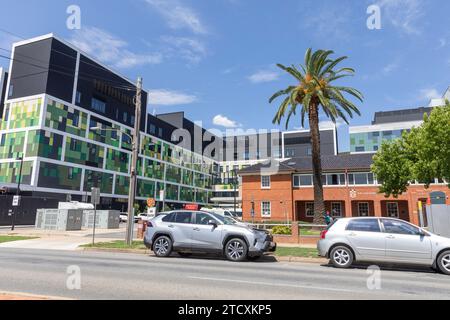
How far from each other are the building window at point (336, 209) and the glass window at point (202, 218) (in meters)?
29.3

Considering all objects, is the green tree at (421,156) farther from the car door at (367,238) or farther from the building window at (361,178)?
the car door at (367,238)

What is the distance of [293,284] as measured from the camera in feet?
25.6

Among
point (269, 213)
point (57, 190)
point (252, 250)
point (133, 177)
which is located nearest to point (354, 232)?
point (252, 250)

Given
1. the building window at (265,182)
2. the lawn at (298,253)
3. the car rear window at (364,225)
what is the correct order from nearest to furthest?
1. the car rear window at (364,225)
2. the lawn at (298,253)
3. the building window at (265,182)

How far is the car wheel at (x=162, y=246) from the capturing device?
12750mm

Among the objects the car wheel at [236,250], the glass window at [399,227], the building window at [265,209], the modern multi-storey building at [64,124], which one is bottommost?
the car wheel at [236,250]

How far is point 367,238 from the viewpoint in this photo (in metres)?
10.8

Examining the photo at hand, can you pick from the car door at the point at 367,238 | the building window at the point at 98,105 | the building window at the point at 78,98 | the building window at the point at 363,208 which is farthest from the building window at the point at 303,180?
the building window at the point at 98,105

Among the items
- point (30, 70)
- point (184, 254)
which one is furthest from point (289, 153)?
point (184, 254)

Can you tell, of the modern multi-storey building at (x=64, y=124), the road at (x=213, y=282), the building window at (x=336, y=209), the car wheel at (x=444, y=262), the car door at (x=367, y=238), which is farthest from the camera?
the modern multi-storey building at (x=64, y=124)

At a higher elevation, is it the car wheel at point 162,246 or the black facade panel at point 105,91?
the black facade panel at point 105,91

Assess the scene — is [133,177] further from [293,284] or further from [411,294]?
[411,294]
